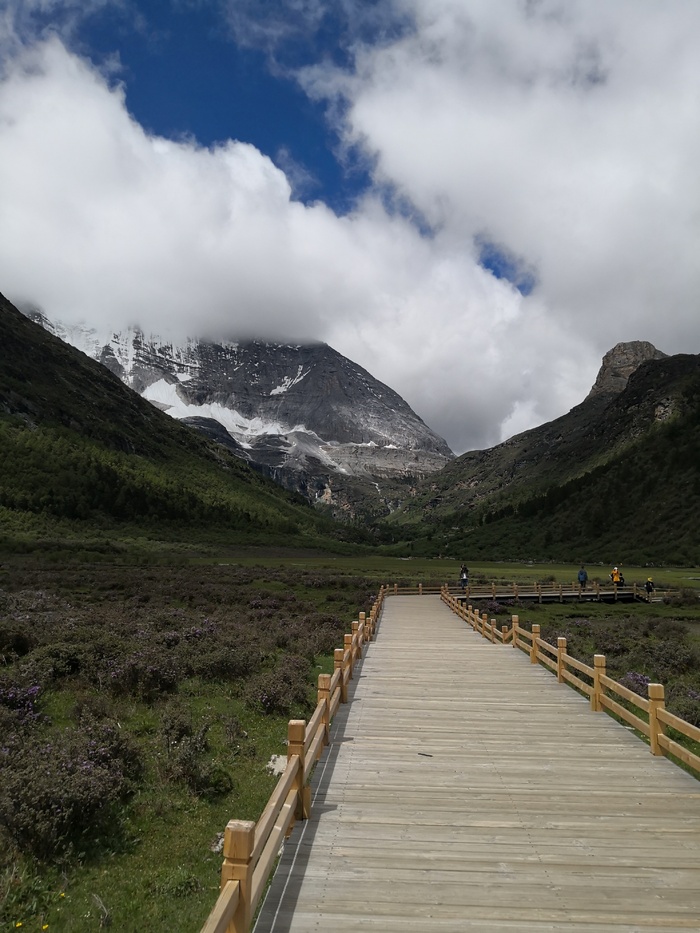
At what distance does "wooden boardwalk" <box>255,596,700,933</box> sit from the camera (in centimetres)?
493

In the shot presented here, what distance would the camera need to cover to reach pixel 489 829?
6.43 m

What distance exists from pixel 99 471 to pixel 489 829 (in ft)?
375

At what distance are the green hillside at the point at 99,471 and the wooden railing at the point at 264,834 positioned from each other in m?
69.8

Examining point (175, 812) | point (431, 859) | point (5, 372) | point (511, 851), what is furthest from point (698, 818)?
point (5, 372)

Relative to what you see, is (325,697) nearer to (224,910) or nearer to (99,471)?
(224,910)

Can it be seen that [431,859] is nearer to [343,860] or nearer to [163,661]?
[343,860]

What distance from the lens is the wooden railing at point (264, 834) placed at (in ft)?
13.3

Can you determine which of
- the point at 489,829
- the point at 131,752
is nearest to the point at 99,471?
the point at 131,752

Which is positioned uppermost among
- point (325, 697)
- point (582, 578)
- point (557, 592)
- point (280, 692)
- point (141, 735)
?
point (582, 578)

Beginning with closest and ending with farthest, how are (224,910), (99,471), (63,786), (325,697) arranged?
(224,910) → (63,786) → (325,697) → (99,471)

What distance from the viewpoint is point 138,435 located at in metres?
149

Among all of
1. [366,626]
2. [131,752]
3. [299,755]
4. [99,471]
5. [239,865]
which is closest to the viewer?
[239,865]

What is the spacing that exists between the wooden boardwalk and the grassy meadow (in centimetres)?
183

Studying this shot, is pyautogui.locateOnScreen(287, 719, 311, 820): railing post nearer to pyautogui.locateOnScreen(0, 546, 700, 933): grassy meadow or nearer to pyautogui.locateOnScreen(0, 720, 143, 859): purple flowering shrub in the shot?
pyautogui.locateOnScreen(0, 546, 700, 933): grassy meadow
